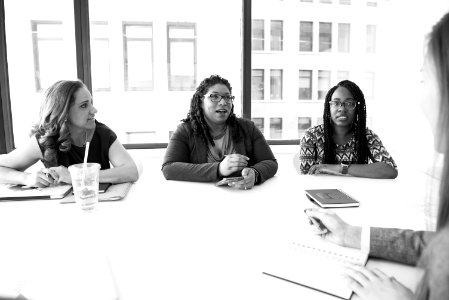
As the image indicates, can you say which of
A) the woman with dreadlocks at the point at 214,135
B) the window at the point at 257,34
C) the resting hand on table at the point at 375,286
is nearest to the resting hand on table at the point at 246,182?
the woman with dreadlocks at the point at 214,135

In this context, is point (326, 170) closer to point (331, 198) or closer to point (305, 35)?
point (331, 198)

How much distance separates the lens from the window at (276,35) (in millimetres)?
3643

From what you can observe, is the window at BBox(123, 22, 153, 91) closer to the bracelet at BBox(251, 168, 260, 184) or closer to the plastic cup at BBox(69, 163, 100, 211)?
the bracelet at BBox(251, 168, 260, 184)

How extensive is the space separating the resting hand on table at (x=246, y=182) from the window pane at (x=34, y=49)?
2197mm

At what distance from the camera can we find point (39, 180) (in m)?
1.58

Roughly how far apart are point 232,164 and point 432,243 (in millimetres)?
1143

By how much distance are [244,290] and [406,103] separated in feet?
Answer: 11.1

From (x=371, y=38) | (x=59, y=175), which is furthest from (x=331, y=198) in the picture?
(x=371, y=38)

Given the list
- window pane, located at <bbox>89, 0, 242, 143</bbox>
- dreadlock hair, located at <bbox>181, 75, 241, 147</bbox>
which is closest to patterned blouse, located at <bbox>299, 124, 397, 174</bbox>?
dreadlock hair, located at <bbox>181, 75, 241, 147</bbox>

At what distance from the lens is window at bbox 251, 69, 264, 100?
3.51m

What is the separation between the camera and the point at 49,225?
3.93 feet

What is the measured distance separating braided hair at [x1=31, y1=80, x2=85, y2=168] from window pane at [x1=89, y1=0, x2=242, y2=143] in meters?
1.48

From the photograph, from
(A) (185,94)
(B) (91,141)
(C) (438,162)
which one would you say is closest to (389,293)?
(C) (438,162)

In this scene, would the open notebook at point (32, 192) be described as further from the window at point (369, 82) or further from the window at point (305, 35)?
the window at point (369, 82)
